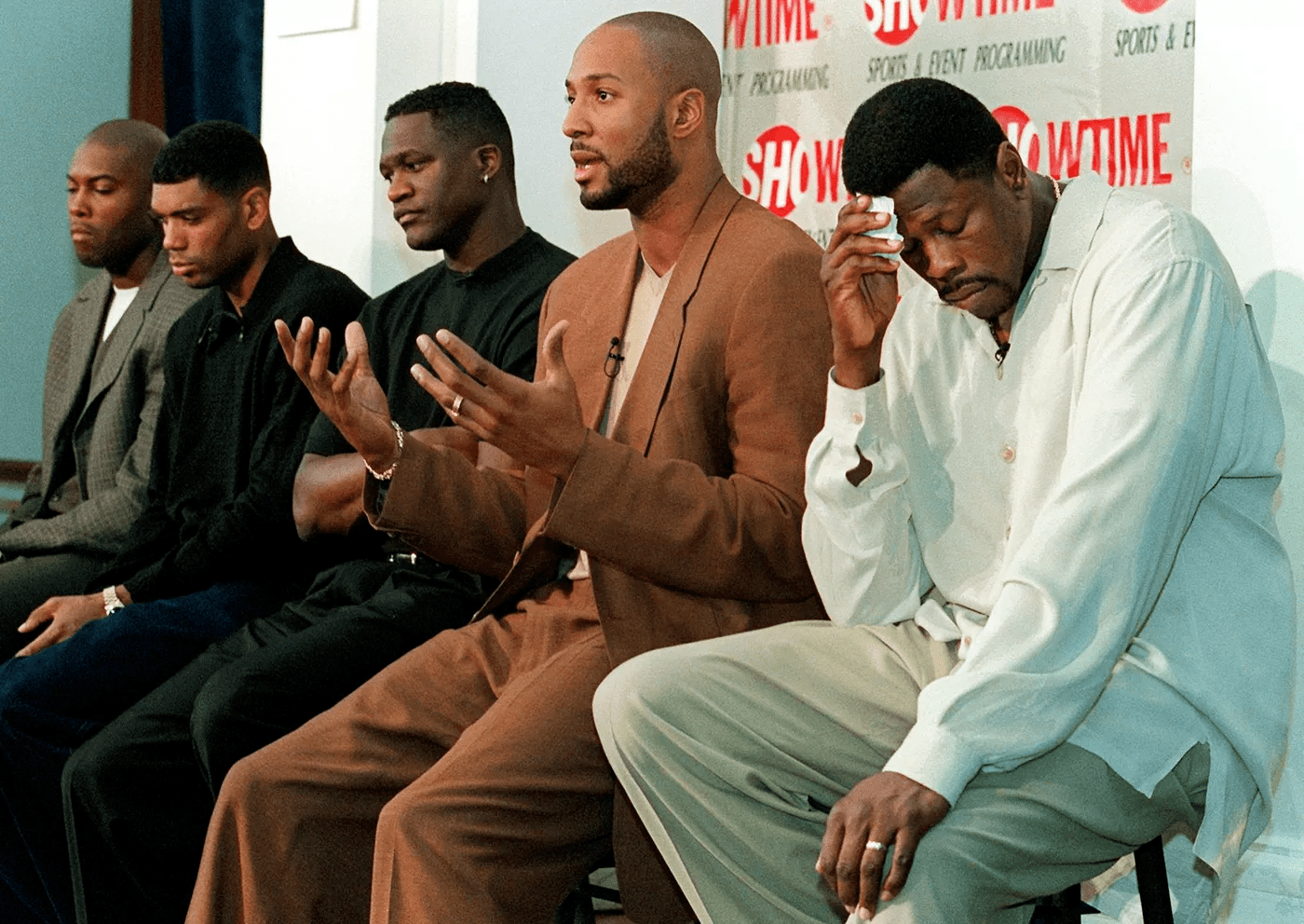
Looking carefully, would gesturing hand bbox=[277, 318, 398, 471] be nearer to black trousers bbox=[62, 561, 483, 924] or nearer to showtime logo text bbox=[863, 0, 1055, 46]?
black trousers bbox=[62, 561, 483, 924]

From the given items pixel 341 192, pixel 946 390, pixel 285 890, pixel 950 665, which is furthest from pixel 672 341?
pixel 341 192

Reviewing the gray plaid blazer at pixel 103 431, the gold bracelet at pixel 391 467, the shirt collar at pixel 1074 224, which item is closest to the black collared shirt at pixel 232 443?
the gray plaid blazer at pixel 103 431

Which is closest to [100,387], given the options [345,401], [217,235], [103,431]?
[103,431]

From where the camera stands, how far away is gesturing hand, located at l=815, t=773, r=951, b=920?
1823mm

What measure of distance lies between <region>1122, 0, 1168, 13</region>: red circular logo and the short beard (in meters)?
1.14

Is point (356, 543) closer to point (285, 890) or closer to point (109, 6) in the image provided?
point (285, 890)

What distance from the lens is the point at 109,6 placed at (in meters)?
6.20

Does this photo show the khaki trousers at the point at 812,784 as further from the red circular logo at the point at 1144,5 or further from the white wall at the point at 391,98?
the white wall at the point at 391,98

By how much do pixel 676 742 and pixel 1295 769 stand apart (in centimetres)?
112

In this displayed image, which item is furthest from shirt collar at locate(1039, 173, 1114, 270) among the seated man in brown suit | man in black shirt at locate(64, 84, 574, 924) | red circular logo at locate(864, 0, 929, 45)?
red circular logo at locate(864, 0, 929, 45)

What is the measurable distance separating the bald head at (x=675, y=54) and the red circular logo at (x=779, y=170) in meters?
0.98

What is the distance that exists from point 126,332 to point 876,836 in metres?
2.99

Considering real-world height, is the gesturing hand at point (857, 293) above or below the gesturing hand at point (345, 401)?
above

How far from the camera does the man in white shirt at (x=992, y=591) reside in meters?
1.91
